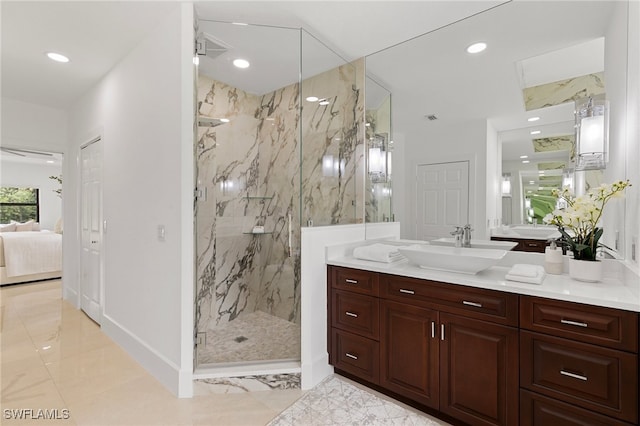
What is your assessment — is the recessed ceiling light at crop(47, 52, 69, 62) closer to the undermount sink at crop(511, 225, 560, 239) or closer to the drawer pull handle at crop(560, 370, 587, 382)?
the undermount sink at crop(511, 225, 560, 239)

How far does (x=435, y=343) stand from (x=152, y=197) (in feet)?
7.38

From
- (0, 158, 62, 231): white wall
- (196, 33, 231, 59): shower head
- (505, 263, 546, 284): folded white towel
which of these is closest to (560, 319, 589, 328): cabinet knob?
(505, 263, 546, 284): folded white towel

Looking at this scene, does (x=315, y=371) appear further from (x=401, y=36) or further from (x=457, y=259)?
(x=401, y=36)

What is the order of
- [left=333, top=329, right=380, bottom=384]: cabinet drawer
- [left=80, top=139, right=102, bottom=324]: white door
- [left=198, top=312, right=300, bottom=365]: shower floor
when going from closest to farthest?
[left=333, top=329, right=380, bottom=384]: cabinet drawer
[left=198, top=312, right=300, bottom=365]: shower floor
[left=80, top=139, right=102, bottom=324]: white door

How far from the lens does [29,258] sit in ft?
16.9

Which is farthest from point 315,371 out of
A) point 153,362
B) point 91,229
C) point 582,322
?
point 91,229

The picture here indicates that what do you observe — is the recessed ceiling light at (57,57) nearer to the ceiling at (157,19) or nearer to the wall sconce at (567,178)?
the ceiling at (157,19)

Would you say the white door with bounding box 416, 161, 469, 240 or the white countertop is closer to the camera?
the white countertop

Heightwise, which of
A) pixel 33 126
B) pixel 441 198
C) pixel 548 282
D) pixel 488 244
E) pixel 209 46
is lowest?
pixel 548 282

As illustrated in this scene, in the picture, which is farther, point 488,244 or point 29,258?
point 29,258

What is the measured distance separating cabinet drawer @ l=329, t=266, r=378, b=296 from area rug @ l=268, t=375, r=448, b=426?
700mm

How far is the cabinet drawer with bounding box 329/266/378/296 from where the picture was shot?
2.10 metres

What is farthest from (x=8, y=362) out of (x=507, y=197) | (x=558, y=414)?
(x=507, y=197)

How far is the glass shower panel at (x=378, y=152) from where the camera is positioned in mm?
2627
